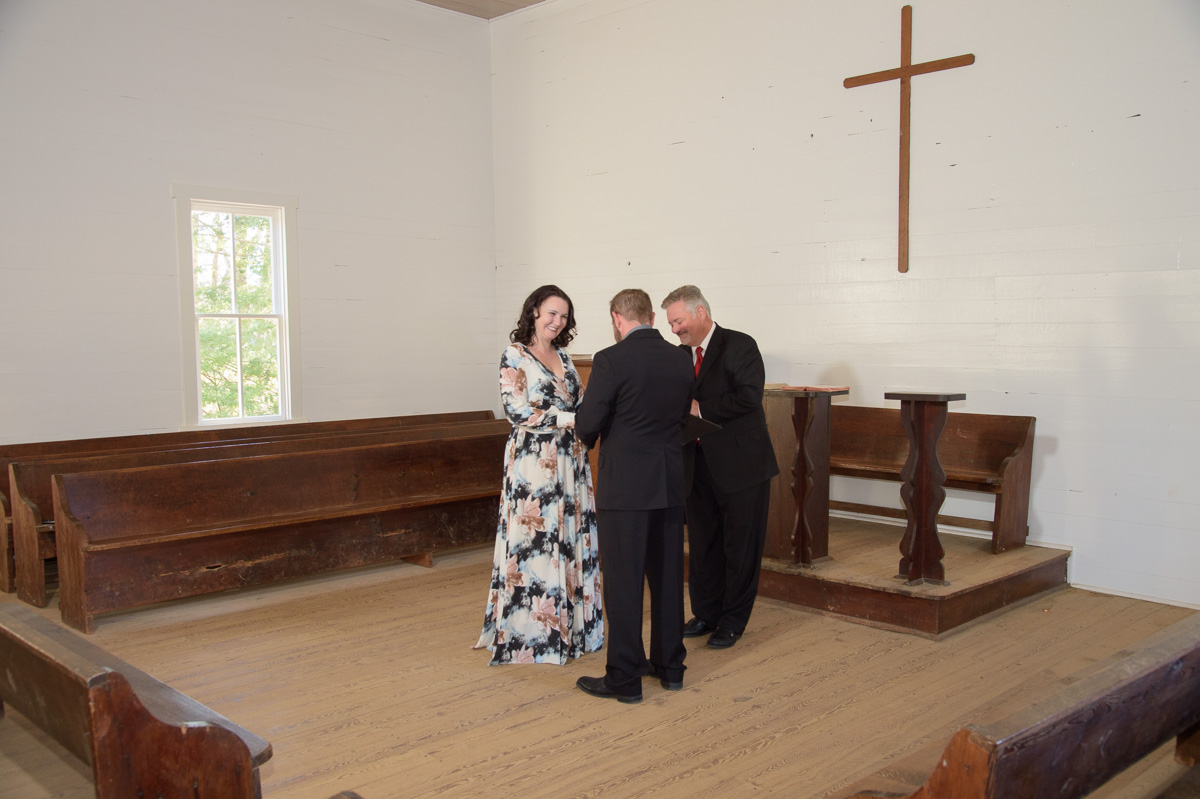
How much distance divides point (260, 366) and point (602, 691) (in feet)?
15.6

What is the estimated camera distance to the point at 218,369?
7.23 meters

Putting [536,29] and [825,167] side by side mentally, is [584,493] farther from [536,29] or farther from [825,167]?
[536,29]

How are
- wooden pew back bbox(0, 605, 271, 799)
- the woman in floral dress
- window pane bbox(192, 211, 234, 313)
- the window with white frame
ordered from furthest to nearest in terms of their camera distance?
window pane bbox(192, 211, 234, 313) → the window with white frame → the woman in floral dress → wooden pew back bbox(0, 605, 271, 799)

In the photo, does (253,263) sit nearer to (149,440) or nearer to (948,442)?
(149,440)

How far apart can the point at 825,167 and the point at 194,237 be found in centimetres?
462

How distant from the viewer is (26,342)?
6160 mm

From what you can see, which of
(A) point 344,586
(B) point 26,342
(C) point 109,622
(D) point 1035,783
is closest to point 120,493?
(C) point 109,622

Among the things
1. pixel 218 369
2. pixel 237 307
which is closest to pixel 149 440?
pixel 218 369

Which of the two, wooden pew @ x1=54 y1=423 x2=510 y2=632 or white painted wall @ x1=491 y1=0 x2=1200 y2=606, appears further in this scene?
white painted wall @ x1=491 y1=0 x2=1200 y2=606

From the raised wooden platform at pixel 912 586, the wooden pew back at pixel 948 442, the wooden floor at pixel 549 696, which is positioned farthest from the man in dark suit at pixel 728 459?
the wooden pew back at pixel 948 442

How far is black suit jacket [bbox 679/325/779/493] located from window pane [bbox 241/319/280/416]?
4.31m

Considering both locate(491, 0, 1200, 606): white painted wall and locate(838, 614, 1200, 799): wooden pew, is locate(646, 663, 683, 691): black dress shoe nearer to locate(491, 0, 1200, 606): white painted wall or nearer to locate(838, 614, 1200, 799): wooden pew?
locate(838, 614, 1200, 799): wooden pew

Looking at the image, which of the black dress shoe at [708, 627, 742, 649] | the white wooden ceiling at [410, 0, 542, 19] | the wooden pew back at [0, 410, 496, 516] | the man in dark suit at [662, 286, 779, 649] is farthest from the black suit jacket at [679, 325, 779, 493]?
the white wooden ceiling at [410, 0, 542, 19]

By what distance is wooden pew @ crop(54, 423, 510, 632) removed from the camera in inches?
189
